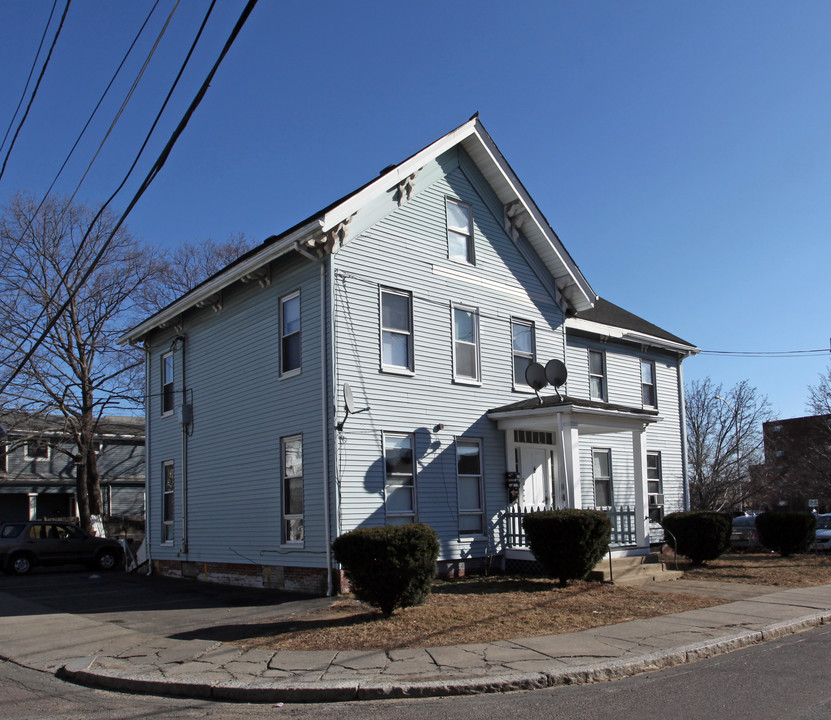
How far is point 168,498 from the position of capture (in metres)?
20.4

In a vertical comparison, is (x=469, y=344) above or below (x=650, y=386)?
above

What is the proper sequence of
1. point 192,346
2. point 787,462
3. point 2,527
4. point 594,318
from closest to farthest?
point 192,346, point 594,318, point 2,527, point 787,462

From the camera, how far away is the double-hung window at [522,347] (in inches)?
725

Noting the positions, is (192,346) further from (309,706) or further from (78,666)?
(309,706)

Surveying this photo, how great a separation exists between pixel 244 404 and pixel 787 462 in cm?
4443

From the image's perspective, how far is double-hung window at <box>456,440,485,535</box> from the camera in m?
16.5

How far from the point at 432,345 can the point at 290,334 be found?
117 inches

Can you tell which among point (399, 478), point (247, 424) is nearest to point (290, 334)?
point (247, 424)

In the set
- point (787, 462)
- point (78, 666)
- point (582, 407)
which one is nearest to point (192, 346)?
point (582, 407)

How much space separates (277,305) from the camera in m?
16.2

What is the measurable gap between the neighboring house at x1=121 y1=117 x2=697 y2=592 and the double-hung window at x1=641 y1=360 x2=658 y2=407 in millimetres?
3456

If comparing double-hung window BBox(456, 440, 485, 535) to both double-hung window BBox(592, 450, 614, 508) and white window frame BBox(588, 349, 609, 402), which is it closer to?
double-hung window BBox(592, 450, 614, 508)

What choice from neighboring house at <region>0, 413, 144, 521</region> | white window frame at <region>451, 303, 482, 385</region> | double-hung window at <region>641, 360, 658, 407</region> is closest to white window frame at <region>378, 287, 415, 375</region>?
white window frame at <region>451, 303, 482, 385</region>

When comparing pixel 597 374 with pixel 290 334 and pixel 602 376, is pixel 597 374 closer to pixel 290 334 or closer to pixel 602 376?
pixel 602 376
